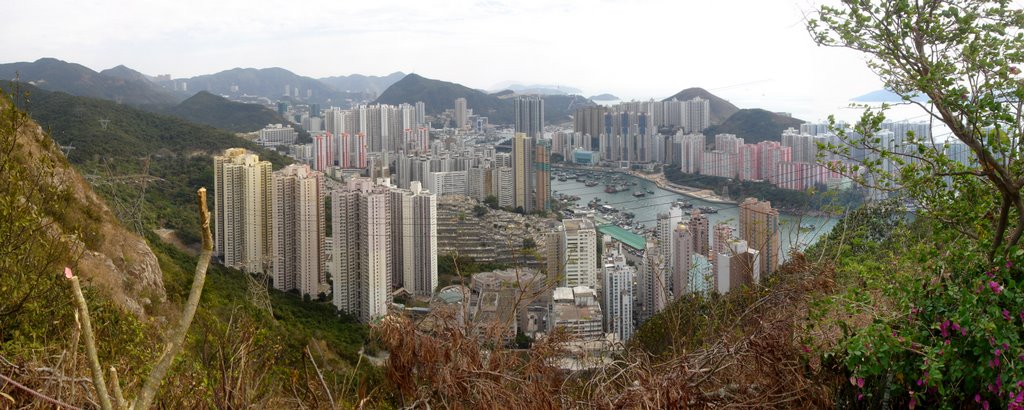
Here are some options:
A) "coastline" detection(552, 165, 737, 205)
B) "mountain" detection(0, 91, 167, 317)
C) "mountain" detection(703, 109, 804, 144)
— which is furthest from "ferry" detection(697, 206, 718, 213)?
"mountain" detection(0, 91, 167, 317)

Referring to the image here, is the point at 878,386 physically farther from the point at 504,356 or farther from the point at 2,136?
the point at 2,136

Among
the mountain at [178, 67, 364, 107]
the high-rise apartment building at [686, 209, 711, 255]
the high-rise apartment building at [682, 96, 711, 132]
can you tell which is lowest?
the high-rise apartment building at [686, 209, 711, 255]

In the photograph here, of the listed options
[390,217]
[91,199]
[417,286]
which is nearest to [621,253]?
[417,286]

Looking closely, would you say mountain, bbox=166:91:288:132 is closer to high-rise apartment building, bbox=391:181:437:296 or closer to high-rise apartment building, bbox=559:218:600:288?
high-rise apartment building, bbox=391:181:437:296

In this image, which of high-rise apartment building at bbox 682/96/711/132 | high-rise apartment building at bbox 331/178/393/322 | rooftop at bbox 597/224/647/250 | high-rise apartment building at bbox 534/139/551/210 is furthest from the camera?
high-rise apartment building at bbox 682/96/711/132

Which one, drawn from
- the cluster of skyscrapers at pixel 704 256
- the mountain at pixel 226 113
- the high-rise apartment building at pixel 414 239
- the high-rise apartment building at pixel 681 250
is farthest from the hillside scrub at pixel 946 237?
the mountain at pixel 226 113

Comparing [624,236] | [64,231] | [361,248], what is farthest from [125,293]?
[624,236]

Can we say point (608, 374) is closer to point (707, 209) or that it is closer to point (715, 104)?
point (707, 209)
